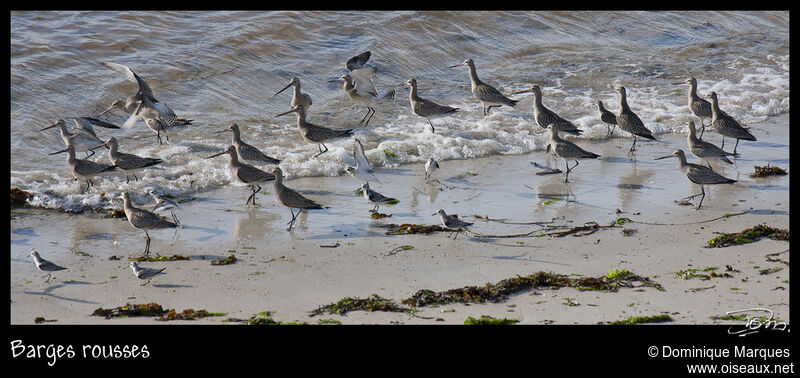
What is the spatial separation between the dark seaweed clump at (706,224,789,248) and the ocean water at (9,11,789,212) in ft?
10.7

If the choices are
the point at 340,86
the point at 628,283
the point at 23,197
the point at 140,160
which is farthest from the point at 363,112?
the point at 628,283

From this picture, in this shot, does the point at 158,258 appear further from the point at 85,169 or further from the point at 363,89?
the point at 363,89

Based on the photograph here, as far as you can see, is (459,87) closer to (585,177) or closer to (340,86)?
(340,86)

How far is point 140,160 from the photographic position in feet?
25.7

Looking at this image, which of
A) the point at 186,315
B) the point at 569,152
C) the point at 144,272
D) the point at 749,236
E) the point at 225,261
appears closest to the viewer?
the point at 186,315

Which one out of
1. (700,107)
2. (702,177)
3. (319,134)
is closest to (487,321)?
Answer: (702,177)

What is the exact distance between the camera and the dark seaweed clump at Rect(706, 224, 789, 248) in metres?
5.98

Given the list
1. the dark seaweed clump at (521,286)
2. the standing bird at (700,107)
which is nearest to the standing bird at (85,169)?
the dark seaweed clump at (521,286)

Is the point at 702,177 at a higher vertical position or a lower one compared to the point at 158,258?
higher

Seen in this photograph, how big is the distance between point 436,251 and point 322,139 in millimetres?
3399

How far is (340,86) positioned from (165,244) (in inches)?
252

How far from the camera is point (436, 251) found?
5930mm

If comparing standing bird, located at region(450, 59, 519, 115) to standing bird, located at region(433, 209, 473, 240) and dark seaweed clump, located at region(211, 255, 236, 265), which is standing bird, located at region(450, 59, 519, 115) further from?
dark seaweed clump, located at region(211, 255, 236, 265)

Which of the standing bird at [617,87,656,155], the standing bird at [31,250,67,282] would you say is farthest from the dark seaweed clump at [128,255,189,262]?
the standing bird at [617,87,656,155]
